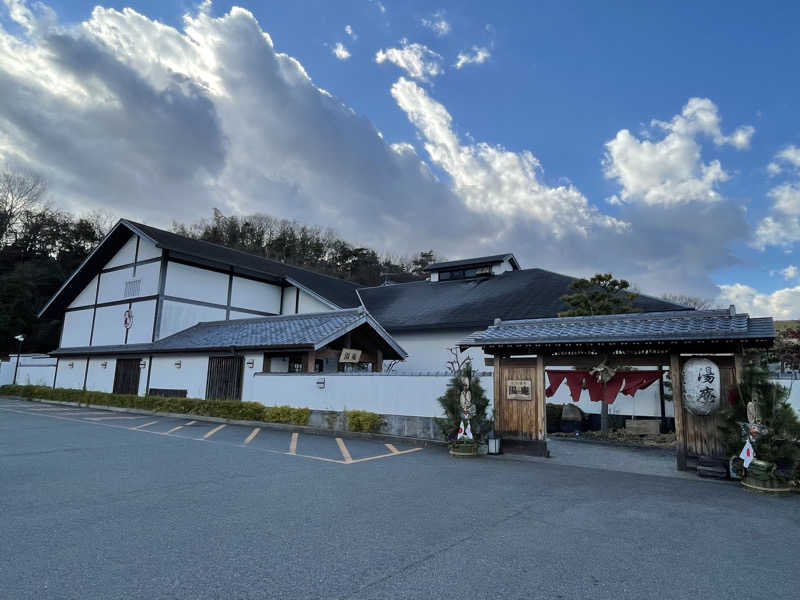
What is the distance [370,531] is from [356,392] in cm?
853

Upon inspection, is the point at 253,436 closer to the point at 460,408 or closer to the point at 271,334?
the point at 271,334

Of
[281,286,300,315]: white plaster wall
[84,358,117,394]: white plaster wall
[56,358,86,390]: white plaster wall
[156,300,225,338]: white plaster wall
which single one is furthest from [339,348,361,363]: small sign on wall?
[56,358,86,390]: white plaster wall

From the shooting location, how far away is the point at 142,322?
2102 cm

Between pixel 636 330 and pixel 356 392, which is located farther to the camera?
pixel 356 392

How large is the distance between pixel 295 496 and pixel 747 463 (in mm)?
7176

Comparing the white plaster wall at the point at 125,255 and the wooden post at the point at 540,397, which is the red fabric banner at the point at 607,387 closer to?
the wooden post at the point at 540,397

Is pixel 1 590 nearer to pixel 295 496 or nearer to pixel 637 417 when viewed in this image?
pixel 295 496

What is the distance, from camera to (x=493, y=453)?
10281 millimetres

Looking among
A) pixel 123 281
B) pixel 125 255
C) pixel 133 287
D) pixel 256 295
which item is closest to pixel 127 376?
pixel 133 287

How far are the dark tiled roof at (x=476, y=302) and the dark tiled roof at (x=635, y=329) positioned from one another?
264 inches

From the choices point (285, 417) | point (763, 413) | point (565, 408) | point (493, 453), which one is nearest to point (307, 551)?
point (493, 453)

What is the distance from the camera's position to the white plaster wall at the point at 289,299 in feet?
83.9

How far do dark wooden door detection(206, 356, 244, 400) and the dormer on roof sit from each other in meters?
13.6

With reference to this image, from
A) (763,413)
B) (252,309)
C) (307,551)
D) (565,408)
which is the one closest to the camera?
(307,551)
